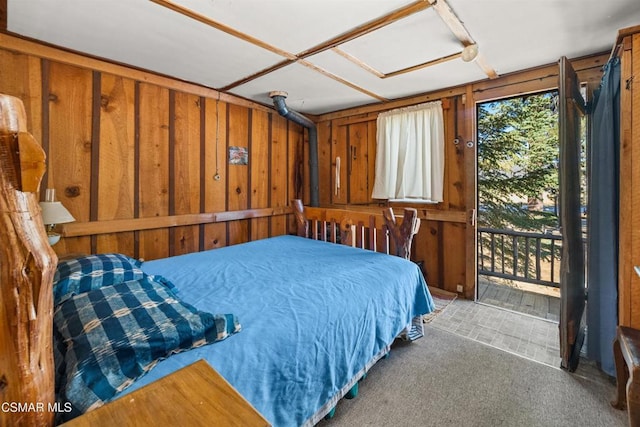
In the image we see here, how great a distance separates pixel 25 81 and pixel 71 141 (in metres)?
0.49

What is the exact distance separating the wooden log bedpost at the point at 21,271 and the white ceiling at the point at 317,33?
1527 mm

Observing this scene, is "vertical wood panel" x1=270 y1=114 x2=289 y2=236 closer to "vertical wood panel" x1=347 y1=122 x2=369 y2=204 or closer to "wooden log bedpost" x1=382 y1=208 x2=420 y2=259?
"vertical wood panel" x1=347 y1=122 x2=369 y2=204

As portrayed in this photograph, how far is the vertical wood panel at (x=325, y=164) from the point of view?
445 centimetres

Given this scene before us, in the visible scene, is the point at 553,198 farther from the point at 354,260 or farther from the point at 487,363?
the point at 354,260

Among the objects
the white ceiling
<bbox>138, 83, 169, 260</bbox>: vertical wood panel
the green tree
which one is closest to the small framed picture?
<bbox>138, 83, 169, 260</bbox>: vertical wood panel

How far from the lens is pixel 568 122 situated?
1.92 meters

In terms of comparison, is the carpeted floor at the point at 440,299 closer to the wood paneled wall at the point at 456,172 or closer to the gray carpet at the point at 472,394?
the wood paneled wall at the point at 456,172

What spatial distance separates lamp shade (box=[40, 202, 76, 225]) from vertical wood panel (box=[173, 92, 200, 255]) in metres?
1.10

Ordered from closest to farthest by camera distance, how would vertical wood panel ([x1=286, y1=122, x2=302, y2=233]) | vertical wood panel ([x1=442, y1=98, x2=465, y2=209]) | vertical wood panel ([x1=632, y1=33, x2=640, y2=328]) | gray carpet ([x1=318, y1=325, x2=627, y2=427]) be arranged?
vertical wood panel ([x1=632, y1=33, x2=640, y2=328]) < gray carpet ([x1=318, y1=325, x2=627, y2=427]) < vertical wood panel ([x1=442, y1=98, x2=465, y2=209]) < vertical wood panel ([x1=286, y1=122, x2=302, y2=233])

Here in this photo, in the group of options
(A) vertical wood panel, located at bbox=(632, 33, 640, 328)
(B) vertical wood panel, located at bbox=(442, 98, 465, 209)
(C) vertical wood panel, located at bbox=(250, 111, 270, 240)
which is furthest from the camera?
(C) vertical wood panel, located at bbox=(250, 111, 270, 240)

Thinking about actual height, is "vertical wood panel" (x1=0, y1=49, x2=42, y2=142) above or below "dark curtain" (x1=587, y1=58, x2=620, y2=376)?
above

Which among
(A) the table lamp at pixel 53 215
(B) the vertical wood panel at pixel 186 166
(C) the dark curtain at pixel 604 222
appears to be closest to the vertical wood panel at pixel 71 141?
(A) the table lamp at pixel 53 215

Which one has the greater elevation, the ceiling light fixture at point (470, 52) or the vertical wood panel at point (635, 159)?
the ceiling light fixture at point (470, 52)

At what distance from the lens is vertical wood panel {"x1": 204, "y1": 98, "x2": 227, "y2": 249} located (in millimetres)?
3322
